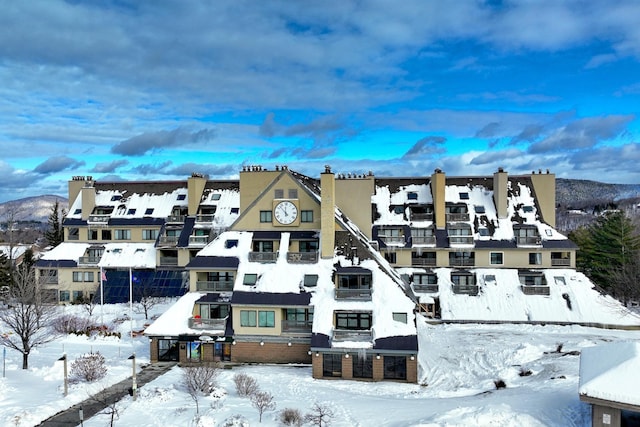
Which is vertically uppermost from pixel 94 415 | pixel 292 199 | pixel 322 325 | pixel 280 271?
pixel 292 199

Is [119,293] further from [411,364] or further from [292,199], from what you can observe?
[411,364]

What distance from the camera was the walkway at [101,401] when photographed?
23.7 metres

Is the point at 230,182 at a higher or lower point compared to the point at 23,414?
higher

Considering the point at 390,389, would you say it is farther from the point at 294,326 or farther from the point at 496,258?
the point at 496,258

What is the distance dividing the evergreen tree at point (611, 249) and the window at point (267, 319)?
3818 cm

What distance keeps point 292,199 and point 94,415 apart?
2017cm

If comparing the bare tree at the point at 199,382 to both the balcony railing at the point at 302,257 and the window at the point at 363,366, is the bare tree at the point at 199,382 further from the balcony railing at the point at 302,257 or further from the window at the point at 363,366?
the balcony railing at the point at 302,257

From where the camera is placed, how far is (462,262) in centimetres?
5003

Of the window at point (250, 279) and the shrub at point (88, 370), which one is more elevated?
the window at point (250, 279)

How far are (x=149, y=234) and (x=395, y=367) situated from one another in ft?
120

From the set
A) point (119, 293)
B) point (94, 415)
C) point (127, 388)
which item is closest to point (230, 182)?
point (119, 293)

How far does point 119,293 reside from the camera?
51.9 meters

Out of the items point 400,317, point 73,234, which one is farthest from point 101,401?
point 73,234

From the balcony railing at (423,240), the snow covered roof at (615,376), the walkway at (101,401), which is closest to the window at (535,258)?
the balcony railing at (423,240)
